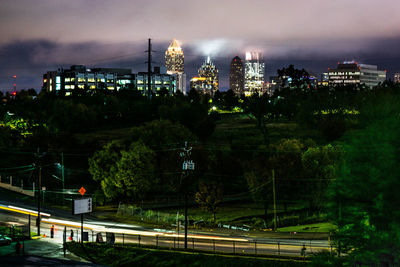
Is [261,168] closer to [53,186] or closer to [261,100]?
[53,186]

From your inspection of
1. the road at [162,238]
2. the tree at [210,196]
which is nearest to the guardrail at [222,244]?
the road at [162,238]

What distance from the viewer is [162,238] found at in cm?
4219

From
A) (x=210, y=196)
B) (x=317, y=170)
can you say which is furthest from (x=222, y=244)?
(x=317, y=170)

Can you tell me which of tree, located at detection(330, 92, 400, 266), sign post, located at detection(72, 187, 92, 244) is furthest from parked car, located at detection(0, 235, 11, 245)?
tree, located at detection(330, 92, 400, 266)

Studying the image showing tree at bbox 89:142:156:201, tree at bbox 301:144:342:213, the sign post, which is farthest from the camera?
tree at bbox 89:142:156:201

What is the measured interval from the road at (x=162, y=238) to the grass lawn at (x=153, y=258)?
169cm

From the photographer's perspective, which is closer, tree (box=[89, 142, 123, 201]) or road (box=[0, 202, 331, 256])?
road (box=[0, 202, 331, 256])

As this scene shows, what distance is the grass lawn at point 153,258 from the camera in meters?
32.5

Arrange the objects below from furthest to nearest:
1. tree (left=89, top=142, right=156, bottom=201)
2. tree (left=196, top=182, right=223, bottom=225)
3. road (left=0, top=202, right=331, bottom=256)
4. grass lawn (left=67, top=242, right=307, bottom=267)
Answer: tree (left=89, top=142, right=156, bottom=201) < tree (left=196, top=182, right=223, bottom=225) < road (left=0, top=202, right=331, bottom=256) < grass lawn (left=67, top=242, right=307, bottom=267)

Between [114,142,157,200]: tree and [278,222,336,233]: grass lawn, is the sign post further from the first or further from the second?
[114,142,157,200]: tree

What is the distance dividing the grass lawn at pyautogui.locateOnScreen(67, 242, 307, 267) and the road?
1.69m

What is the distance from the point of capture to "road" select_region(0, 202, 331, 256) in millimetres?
36688

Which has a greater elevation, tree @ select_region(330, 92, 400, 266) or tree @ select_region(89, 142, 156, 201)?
tree @ select_region(330, 92, 400, 266)

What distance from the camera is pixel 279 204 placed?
68.6 metres
